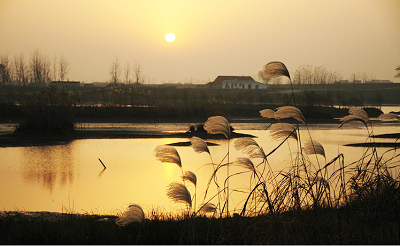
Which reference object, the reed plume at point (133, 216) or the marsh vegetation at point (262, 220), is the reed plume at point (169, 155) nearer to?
the marsh vegetation at point (262, 220)

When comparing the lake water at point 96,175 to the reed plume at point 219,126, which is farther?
the lake water at point 96,175

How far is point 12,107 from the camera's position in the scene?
32.2 m

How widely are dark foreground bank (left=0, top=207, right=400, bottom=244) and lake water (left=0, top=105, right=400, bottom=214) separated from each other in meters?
1.63

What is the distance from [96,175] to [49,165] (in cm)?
232

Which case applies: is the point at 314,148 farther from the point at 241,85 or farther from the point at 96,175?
the point at 241,85

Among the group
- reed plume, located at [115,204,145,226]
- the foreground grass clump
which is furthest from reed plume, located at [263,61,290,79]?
reed plume, located at [115,204,145,226]

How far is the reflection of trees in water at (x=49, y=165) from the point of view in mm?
11703

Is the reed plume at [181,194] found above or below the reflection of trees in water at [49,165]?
above

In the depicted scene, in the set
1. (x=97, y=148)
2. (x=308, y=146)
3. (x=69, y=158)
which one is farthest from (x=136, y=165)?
(x=308, y=146)

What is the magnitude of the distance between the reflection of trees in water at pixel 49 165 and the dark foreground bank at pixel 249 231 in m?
5.50

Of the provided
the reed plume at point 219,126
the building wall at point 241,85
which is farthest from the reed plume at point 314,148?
the building wall at point 241,85

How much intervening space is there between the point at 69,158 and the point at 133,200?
259 inches

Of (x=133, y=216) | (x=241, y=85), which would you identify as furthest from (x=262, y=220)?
(x=241, y=85)

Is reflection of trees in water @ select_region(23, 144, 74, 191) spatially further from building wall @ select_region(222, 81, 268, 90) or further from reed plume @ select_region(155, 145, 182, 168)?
building wall @ select_region(222, 81, 268, 90)
